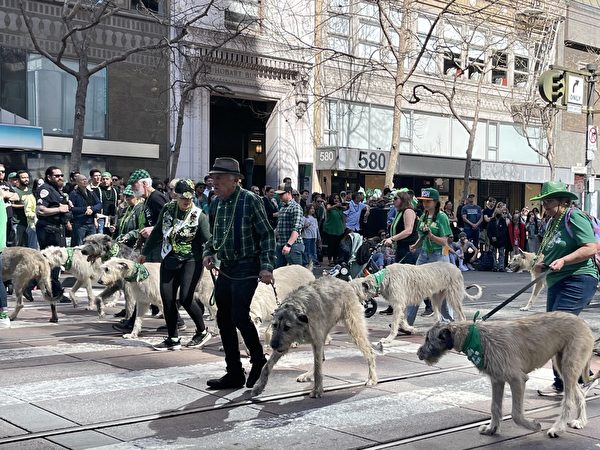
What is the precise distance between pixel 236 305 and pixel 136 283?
10.5 ft

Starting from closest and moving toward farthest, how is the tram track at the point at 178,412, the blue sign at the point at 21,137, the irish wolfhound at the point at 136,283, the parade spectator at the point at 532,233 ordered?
the tram track at the point at 178,412, the irish wolfhound at the point at 136,283, the blue sign at the point at 21,137, the parade spectator at the point at 532,233

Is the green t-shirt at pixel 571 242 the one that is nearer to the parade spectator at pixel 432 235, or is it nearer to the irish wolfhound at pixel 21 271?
the parade spectator at pixel 432 235

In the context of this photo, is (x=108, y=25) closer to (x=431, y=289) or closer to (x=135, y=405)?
(x=431, y=289)

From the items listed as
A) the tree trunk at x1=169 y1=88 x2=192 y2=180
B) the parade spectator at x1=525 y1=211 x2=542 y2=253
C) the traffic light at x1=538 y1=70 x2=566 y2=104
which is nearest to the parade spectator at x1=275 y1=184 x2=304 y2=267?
the traffic light at x1=538 y1=70 x2=566 y2=104

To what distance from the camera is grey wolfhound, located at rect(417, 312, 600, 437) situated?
5.91 m

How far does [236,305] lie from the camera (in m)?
7.04

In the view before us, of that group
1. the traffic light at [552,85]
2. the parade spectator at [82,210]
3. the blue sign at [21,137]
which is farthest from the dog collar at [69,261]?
the traffic light at [552,85]

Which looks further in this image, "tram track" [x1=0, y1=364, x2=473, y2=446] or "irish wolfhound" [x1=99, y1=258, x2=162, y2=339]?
"irish wolfhound" [x1=99, y1=258, x2=162, y2=339]

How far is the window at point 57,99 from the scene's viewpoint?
22.6 meters

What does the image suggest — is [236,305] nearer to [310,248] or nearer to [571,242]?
[571,242]

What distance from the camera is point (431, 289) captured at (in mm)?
10289

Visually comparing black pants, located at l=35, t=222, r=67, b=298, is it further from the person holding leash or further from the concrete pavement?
the person holding leash

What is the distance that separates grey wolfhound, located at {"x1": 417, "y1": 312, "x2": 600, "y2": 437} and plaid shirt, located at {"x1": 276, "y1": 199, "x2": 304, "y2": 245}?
7.03 metres

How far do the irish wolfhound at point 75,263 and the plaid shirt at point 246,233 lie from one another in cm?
508
